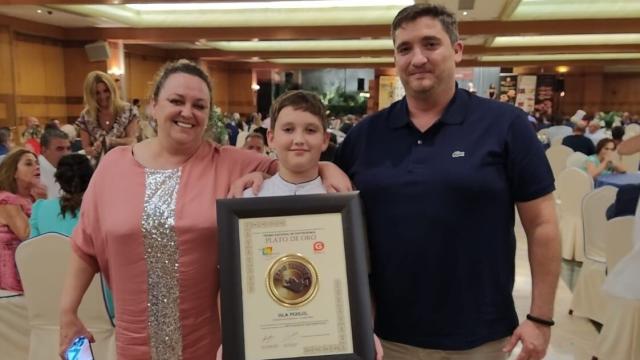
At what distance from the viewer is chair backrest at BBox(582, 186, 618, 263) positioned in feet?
14.4

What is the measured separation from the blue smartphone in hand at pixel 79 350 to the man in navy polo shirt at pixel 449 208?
1.02 metres

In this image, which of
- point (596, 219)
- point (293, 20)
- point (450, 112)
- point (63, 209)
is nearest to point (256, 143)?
point (63, 209)

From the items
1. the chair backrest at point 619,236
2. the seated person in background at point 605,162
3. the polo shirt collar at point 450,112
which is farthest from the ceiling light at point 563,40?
the polo shirt collar at point 450,112

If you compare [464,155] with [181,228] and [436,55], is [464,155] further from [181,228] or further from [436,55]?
[181,228]

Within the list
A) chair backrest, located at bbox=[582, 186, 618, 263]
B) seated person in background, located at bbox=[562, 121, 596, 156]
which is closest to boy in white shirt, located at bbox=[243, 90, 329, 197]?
chair backrest, located at bbox=[582, 186, 618, 263]

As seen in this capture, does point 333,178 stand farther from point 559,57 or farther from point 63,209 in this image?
point 559,57

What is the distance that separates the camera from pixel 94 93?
13.2 ft

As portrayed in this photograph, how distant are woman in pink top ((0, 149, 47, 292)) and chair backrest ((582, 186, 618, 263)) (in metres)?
3.93

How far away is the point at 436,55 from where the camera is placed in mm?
1688

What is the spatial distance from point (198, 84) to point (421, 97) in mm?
682

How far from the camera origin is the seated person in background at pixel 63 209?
3150 millimetres

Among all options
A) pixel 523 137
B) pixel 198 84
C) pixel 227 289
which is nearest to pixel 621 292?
pixel 523 137

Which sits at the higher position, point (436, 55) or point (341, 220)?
point (436, 55)

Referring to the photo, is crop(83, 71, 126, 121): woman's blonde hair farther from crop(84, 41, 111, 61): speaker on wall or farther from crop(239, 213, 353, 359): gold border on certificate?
crop(84, 41, 111, 61): speaker on wall
